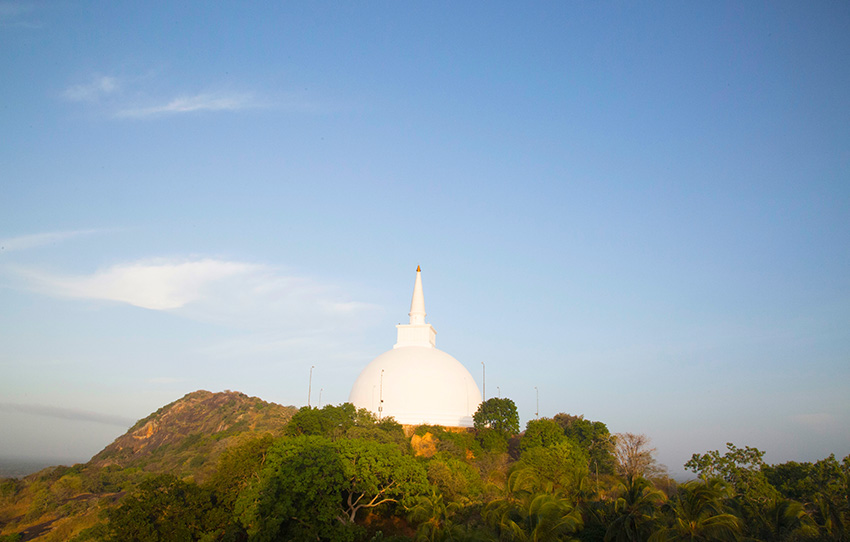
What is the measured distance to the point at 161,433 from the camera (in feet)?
254

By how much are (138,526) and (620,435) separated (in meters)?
30.3

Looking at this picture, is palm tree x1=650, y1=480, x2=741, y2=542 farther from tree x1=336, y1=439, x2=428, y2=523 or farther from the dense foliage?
tree x1=336, y1=439, x2=428, y2=523

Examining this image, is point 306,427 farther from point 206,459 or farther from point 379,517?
point 206,459

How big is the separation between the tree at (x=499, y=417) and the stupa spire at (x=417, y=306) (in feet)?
53.8

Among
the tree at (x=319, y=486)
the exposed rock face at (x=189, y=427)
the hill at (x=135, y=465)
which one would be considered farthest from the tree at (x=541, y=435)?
the exposed rock face at (x=189, y=427)

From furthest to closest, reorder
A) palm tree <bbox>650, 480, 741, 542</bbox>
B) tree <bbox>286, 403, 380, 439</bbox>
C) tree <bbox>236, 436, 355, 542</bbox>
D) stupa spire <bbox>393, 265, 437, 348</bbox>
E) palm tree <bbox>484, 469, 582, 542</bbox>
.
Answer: stupa spire <bbox>393, 265, 437, 348</bbox> < tree <bbox>286, 403, 380, 439</bbox> < tree <bbox>236, 436, 355, 542</bbox> < palm tree <bbox>484, 469, 582, 542</bbox> < palm tree <bbox>650, 480, 741, 542</bbox>

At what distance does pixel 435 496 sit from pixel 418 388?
23084 millimetres

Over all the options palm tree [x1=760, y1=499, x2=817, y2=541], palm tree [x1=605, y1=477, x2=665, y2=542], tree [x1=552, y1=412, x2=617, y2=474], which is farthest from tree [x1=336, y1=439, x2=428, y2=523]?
tree [x1=552, y1=412, x2=617, y2=474]

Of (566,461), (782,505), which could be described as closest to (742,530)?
(782,505)

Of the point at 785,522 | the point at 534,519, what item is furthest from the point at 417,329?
the point at 785,522

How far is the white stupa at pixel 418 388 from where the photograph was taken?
51.6m

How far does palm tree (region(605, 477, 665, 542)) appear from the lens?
859 inches

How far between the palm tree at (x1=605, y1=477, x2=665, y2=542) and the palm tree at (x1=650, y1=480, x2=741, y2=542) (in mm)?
1175

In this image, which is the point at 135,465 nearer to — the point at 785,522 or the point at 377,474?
the point at 377,474
